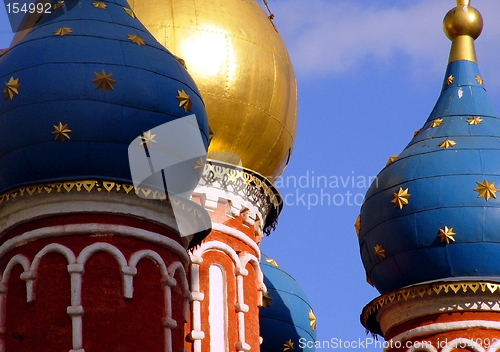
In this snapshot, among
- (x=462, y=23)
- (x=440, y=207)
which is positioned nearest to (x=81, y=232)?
(x=440, y=207)

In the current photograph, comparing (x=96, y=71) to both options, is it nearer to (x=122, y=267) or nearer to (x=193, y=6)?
(x=122, y=267)

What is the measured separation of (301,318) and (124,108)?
8287 mm

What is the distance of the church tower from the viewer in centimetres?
2203

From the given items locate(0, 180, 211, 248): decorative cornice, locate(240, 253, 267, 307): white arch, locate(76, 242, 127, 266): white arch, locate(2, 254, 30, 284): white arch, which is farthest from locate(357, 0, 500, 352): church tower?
locate(2, 254, 30, 284): white arch

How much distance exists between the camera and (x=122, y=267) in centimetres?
1836

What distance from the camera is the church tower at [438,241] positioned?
22031mm

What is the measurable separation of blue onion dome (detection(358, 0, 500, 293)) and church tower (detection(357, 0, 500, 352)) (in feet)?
0.05

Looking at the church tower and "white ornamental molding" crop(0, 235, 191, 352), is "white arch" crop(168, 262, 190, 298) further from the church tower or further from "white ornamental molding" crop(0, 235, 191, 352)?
the church tower

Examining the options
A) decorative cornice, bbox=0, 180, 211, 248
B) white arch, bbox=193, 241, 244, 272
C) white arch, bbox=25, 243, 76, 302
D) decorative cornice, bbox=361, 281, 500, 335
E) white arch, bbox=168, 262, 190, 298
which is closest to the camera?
white arch, bbox=25, 243, 76, 302

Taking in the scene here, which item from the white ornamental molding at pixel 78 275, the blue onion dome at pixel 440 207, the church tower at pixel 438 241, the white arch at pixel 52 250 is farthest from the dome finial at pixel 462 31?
the white arch at pixel 52 250

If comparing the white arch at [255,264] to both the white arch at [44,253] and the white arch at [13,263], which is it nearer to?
the white arch at [44,253]

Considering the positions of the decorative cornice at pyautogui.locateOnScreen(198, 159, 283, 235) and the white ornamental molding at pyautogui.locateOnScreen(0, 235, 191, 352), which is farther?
the decorative cornice at pyautogui.locateOnScreen(198, 159, 283, 235)

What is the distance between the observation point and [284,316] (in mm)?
25641

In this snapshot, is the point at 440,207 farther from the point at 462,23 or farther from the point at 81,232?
the point at 81,232
